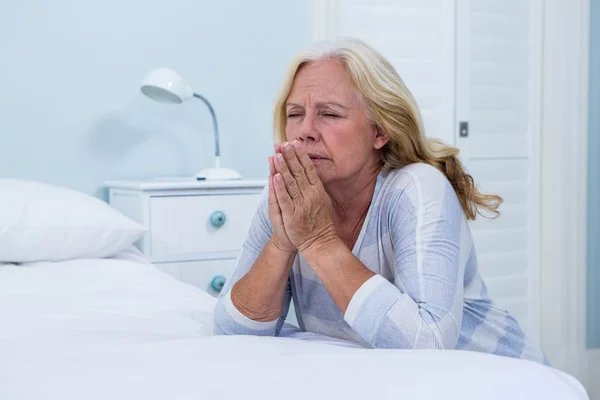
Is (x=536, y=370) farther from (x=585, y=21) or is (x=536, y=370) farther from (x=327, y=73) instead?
(x=585, y=21)

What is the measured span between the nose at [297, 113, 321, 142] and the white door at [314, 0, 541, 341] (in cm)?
163

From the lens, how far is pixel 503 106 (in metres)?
3.12

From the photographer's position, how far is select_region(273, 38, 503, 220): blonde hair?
4.13ft

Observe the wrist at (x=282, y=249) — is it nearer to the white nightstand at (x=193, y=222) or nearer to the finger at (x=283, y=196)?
the finger at (x=283, y=196)

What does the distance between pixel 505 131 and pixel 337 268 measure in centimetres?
216

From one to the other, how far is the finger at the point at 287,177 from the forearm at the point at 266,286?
101mm

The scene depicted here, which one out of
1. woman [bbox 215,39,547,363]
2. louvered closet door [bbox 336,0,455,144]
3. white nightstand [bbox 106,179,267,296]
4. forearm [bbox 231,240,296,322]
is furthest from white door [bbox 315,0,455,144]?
forearm [bbox 231,240,296,322]

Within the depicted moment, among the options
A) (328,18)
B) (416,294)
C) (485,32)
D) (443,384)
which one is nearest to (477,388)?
(443,384)

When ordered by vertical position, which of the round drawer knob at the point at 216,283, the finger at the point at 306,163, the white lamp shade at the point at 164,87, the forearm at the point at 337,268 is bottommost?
the round drawer knob at the point at 216,283

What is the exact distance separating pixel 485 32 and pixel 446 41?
0.20 meters

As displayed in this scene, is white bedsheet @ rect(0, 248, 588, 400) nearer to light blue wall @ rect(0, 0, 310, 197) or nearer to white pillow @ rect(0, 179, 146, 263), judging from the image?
white pillow @ rect(0, 179, 146, 263)

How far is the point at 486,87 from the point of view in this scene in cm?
307

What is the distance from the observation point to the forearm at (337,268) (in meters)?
1.11

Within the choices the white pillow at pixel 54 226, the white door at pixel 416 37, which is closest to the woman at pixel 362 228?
the white pillow at pixel 54 226
